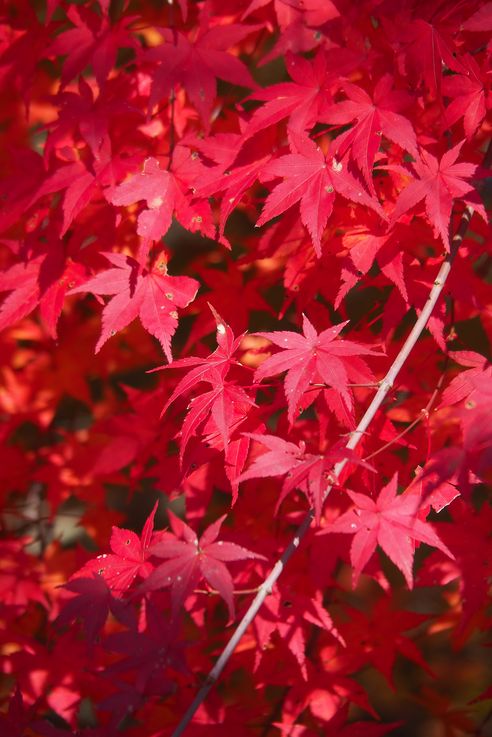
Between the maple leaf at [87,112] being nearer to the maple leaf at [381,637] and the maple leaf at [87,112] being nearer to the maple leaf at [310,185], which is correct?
the maple leaf at [310,185]

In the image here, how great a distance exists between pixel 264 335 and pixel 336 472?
0.22 meters

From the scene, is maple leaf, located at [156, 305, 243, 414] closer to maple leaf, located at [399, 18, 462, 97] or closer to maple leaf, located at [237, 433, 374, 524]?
maple leaf, located at [237, 433, 374, 524]

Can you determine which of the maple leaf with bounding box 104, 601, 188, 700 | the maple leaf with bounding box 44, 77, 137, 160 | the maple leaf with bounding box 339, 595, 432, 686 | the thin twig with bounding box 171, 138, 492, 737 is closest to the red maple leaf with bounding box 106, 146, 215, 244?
the maple leaf with bounding box 44, 77, 137, 160

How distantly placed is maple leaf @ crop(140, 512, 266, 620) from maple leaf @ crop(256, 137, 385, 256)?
1.40ft

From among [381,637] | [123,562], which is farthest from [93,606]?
[381,637]

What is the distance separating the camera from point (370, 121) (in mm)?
961

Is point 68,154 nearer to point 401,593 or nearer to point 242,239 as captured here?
point 242,239

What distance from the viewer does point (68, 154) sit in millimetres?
1187

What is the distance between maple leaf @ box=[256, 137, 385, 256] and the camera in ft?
3.09

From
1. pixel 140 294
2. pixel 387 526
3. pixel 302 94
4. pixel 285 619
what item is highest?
pixel 302 94

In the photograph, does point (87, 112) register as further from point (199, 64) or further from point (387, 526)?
point (387, 526)

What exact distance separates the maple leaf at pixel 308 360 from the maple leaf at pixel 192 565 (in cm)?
19

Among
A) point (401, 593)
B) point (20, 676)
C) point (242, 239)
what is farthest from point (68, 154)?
point (401, 593)

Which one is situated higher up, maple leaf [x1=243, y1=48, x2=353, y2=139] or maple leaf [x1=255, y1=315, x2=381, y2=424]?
maple leaf [x1=243, y1=48, x2=353, y2=139]
